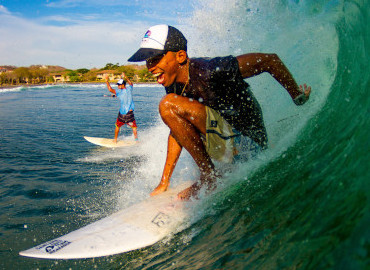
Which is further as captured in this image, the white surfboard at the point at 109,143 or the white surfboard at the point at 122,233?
the white surfboard at the point at 109,143

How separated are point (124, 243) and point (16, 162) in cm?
455

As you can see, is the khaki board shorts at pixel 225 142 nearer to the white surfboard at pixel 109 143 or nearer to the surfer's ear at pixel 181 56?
the surfer's ear at pixel 181 56

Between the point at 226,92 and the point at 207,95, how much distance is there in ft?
0.56

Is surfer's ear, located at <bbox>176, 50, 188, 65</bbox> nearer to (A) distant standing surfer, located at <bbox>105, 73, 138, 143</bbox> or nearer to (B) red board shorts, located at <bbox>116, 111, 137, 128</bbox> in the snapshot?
(A) distant standing surfer, located at <bbox>105, 73, 138, 143</bbox>

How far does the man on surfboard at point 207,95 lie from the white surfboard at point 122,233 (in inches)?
10.1

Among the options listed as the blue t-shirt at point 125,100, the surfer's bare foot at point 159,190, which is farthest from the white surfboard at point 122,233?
the blue t-shirt at point 125,100

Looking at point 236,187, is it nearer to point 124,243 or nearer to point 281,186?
point 281,186

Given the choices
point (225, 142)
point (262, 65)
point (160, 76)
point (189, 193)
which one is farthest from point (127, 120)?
point (262, 65)

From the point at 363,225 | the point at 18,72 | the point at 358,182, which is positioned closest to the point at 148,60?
the point at 358,182

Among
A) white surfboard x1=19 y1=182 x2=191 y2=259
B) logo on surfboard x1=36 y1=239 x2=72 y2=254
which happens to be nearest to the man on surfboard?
white surfboard x1=19 y1=182 x2=191 y2=259

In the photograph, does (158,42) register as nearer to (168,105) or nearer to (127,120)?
(168,105)

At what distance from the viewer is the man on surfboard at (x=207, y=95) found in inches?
95.0

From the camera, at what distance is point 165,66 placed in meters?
2.58

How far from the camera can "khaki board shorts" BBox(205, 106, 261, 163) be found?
2535 millimetres
